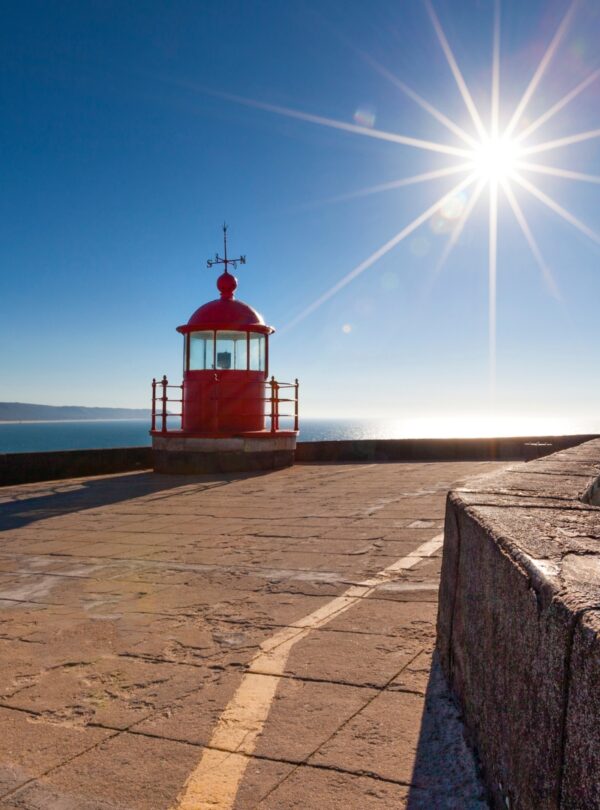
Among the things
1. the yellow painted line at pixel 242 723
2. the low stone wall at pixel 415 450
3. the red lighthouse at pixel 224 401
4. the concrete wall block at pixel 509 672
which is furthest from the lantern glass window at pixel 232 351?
the concrete wall block at pixel 509 672

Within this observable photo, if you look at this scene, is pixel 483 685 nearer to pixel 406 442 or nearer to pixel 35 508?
pixel 35 508

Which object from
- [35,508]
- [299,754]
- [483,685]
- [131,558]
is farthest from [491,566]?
[35,508]

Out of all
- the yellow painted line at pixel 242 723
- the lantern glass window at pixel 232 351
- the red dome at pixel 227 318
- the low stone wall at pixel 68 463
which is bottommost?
the yellow painted line at pixel 242 723

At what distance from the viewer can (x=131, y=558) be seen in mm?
4855

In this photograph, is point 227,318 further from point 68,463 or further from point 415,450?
point 415,450

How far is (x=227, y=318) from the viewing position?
12555 mm

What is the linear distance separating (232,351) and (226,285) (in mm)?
1548

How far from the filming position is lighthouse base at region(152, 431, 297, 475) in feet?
38.7

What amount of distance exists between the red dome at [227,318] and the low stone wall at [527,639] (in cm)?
1026

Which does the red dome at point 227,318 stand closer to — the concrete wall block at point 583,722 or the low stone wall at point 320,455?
the low stone wall at point 320,455

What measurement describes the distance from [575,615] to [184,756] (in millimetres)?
1459

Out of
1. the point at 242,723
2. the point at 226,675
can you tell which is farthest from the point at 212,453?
the point at 242,723

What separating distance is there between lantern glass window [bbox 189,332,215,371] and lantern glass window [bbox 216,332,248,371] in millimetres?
136

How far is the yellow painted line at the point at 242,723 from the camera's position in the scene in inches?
73.1
